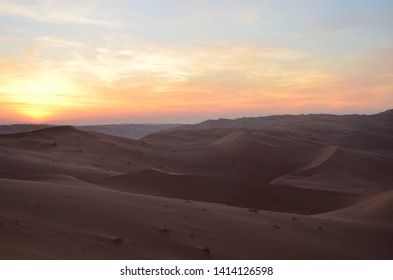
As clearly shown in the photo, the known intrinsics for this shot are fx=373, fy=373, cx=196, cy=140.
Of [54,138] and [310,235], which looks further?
[54,138]

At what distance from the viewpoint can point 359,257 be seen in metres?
4.73

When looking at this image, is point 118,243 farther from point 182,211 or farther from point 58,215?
point 182,211

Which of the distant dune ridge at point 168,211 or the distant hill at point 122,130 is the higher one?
the distant hill at point 122,130

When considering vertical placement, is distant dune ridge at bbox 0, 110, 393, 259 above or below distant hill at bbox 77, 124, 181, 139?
below

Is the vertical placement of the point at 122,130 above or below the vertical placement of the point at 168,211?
above

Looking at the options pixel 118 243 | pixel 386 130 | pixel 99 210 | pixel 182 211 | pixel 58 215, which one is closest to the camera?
pixel 118 243

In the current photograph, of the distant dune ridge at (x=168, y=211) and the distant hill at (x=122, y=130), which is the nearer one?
the distant dune ridge at (x=168, y=211)

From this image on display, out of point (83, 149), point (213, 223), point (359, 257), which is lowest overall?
point (359, 257)

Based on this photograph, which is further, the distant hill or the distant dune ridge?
the distant hill

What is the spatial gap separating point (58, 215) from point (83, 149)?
429 inches

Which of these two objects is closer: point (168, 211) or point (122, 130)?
point (168, 211)

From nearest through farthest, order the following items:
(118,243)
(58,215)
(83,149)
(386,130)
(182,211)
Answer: (118,243)
(58,215)
(182,211)
(83,149)
(386,130)
